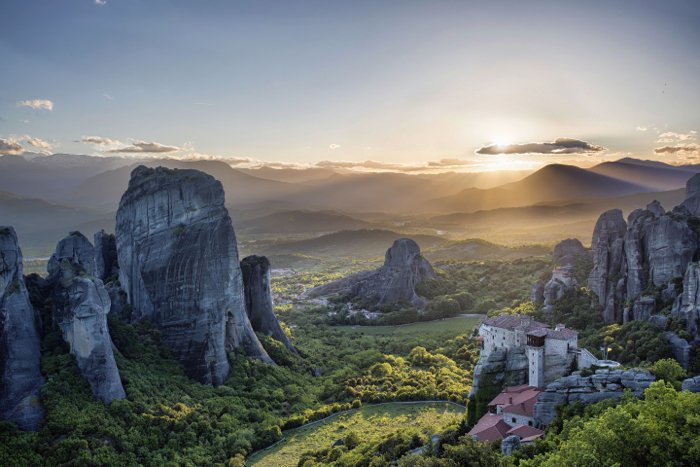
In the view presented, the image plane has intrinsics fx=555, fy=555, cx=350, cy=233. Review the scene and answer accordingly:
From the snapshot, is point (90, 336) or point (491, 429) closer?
point (491, 429)

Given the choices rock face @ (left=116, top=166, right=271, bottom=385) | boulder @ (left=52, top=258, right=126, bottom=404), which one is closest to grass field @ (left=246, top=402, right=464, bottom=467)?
rock face @ (left=116, top=166, right=271, bottom=385)

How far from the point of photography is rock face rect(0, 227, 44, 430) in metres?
38.5

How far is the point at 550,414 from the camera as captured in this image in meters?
36.0

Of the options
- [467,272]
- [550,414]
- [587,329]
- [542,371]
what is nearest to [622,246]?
[587,329]

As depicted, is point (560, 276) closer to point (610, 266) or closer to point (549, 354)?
point (610, 266)

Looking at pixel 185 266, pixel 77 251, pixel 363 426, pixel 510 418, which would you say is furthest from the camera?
pixel 77 251

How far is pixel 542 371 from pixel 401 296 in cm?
7633

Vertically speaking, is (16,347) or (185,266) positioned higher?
(185,266)

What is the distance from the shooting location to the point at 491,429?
1494 inches

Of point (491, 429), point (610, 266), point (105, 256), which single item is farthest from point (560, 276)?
point (105, 256)

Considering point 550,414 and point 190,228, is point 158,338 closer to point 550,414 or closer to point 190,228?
point 190,228

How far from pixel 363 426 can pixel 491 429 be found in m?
18.6

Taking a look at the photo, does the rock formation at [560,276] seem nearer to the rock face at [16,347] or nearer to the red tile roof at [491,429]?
Answer: the red tile roof at [491,429]

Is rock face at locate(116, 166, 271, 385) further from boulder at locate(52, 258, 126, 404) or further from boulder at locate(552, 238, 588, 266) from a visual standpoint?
boulder at locate(552, 238, 588, 266)
